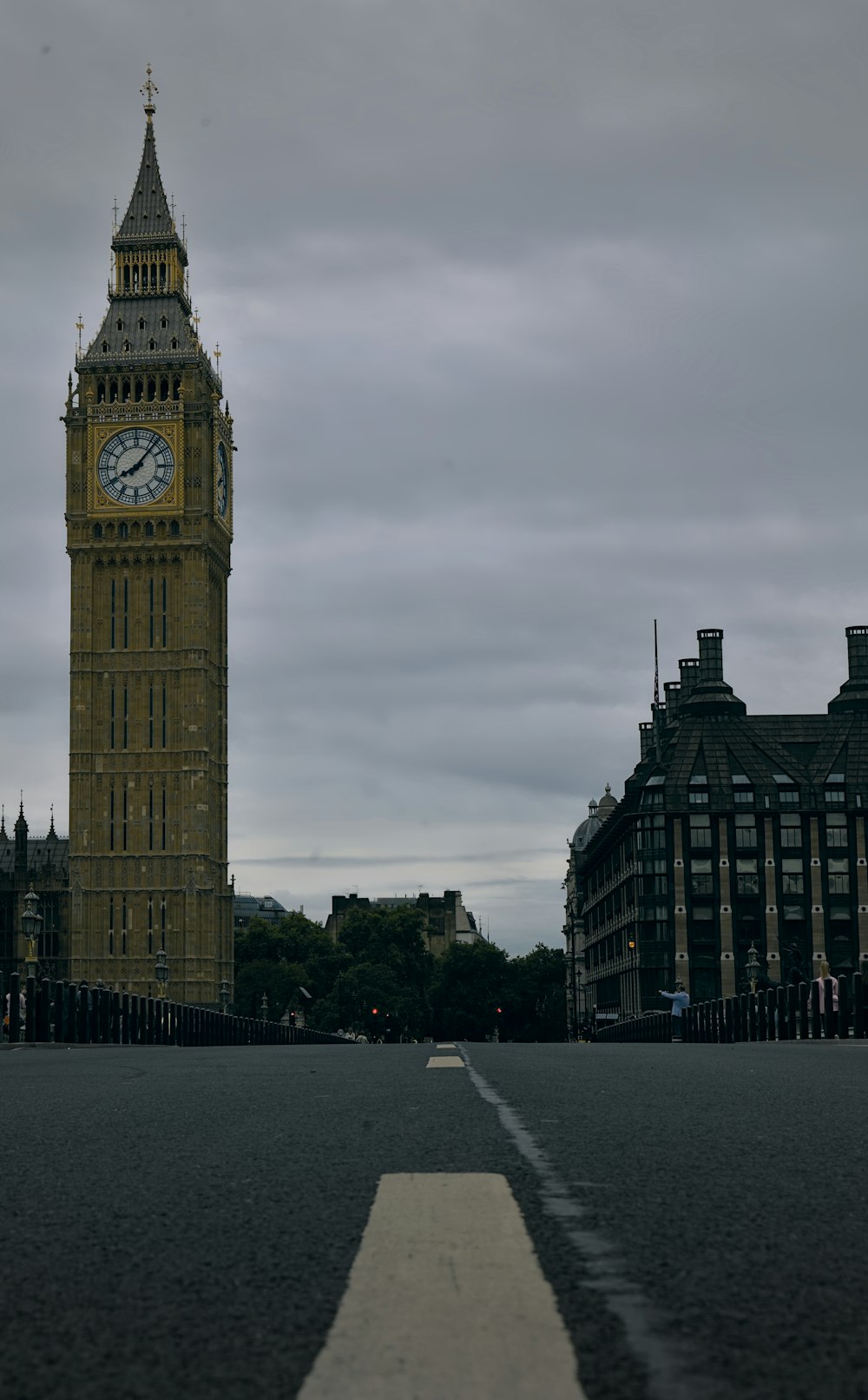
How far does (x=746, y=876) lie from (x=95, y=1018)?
6720cm

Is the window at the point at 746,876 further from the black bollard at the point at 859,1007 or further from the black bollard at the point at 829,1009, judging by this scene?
the black bollard at the point at 859,1007

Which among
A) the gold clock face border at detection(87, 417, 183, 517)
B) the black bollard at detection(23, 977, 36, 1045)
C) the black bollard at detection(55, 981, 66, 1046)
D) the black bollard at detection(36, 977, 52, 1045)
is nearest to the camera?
the black bollard at detection(23, 977, 36, 1045)

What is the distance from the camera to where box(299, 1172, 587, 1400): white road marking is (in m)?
2.66

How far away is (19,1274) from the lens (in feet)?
12.6

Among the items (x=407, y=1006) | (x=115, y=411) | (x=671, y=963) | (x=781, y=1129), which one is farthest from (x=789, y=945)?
(x=781, y=1129)

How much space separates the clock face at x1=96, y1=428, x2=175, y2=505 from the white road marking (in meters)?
112

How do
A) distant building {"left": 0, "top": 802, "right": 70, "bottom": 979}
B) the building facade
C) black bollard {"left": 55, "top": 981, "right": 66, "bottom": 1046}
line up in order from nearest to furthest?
1. black bollard {"left": 55, "top": 981, "right": 66, "bottom": 1046}
2. the building facade
3. distant building {"left": 0, "top": 802, "right": 70, "bottom": 979}

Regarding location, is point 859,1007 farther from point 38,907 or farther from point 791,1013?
point 38,907

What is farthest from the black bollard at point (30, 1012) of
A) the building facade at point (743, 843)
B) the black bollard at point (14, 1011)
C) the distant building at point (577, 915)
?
the distant building at point (577, 915)

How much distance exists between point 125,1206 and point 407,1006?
123759 mm

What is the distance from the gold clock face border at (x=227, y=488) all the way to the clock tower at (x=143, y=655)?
253 millimetres

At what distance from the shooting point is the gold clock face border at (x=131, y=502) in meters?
113

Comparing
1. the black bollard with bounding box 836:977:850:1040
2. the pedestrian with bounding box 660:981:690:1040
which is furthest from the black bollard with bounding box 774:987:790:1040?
the pedestrian with bounding box 660:981:690:1040

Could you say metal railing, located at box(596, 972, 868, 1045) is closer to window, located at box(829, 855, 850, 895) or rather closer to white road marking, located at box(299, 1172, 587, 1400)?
white road marking, located at box(299, 1172, 587, 1400)
